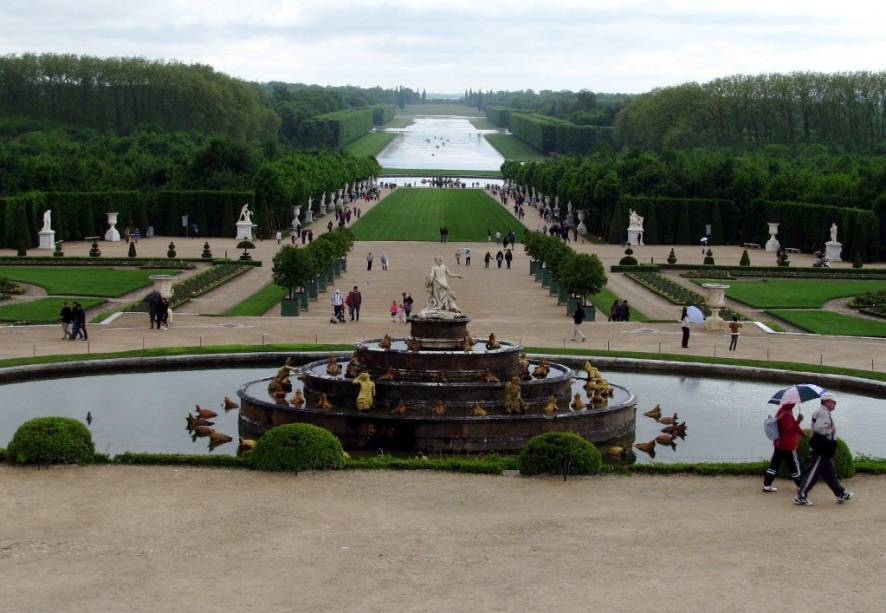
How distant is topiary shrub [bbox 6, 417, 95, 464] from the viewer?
20625 millimetres

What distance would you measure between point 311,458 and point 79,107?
149 metres

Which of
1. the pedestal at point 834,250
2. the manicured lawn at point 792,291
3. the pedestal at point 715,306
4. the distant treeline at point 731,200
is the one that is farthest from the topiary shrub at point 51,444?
the pedestal at point 834,250

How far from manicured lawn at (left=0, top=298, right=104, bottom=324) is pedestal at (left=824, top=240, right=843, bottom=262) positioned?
129 ft

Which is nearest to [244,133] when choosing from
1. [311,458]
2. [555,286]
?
[555,286]

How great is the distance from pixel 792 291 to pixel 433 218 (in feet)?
156

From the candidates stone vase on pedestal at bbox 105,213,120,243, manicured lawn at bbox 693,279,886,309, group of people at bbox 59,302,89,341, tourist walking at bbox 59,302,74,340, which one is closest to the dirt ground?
group of people at bbox 59,302,89,341

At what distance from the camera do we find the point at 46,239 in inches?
2894

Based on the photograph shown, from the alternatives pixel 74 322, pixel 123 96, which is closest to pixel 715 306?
pixel 74 322

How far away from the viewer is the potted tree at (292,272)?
46.4m

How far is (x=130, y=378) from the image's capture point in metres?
31.6

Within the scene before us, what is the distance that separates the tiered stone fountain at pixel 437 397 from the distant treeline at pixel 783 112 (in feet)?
402

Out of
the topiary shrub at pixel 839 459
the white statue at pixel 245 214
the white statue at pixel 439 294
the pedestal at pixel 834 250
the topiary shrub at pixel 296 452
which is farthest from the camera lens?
the white statue at pixel 245 214

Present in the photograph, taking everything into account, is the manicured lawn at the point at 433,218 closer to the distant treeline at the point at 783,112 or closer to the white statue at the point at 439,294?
the distant treeline at the point at 783,112

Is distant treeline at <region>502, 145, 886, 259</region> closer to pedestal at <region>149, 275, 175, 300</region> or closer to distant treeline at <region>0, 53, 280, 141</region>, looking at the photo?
pedestal at <region>149, 275, 175, 300</region>
